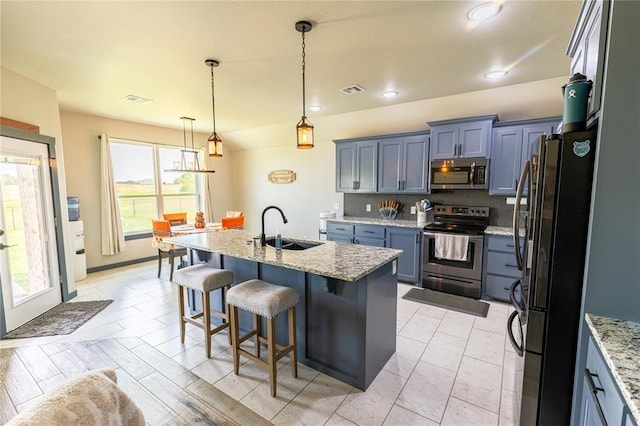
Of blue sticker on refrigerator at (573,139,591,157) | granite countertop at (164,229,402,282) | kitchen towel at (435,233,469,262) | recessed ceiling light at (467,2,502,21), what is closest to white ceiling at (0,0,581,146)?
recessed ceiling light at (467,2,502,21)

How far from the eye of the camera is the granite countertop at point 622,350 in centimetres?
84

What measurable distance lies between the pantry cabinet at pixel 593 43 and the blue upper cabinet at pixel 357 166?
3.24 m

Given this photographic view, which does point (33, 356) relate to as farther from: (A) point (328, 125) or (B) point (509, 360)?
(A) point (328, 125)

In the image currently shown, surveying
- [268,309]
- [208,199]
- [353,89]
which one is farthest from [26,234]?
[353,89]

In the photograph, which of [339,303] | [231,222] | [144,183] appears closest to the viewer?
[339,303]

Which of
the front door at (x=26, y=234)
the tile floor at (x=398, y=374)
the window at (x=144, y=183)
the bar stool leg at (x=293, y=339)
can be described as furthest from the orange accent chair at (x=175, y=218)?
the bar stool leg at (x=293, y=339)

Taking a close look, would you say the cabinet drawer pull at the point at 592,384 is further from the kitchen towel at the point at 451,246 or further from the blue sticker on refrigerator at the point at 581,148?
the kitchen towel at the point at 451,246

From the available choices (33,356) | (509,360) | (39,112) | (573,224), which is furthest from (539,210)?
(39,112)

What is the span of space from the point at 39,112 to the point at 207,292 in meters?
3.17

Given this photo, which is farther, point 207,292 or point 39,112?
point 39,112

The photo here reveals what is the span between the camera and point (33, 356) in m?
2.58

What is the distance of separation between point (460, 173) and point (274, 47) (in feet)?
9.71

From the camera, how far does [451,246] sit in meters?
3.79

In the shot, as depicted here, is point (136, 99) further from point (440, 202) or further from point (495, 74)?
point (440, 202)
